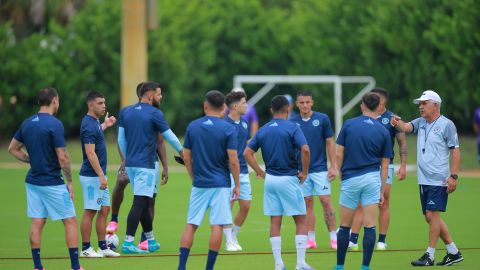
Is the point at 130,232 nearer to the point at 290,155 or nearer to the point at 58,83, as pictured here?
the point at 290,155

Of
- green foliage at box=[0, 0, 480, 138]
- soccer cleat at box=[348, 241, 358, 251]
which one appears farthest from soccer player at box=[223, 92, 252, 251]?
green foliage at box=[0, 0, 480, 138]

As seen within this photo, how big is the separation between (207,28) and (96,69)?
6.41 meters

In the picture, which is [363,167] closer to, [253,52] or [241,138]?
[241,138]

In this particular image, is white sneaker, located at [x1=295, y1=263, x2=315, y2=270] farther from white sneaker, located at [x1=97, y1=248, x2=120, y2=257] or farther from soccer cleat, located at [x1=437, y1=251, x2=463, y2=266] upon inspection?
white sneaker, located at [x1=97, y1=248, x2=120, y2=257]

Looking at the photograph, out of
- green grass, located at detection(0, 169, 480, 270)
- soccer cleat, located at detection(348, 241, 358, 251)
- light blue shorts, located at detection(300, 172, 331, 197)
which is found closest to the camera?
green grass, located at detection(0, 169, 480, 270)

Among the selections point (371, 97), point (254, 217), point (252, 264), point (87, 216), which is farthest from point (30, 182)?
point (254, 217)

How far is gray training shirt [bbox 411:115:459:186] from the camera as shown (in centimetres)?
1366

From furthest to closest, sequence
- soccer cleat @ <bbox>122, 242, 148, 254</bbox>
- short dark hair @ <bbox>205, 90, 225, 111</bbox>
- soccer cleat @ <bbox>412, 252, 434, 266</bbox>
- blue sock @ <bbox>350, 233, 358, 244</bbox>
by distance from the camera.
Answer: blue sock @ <bbox>350, 233, 358, 244</bbox>, soccer cleat @ <bbox>122, 242, 148, 254</bbox>, soccer cleat @ <bbox>412, 252, 434, 266</bbox>, short dark hair @ <bbox>205, 90, 225, 111</bbox>

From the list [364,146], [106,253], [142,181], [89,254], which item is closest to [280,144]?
[364,146]

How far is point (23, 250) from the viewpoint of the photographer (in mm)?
14984

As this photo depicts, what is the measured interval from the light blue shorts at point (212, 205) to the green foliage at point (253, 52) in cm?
2636

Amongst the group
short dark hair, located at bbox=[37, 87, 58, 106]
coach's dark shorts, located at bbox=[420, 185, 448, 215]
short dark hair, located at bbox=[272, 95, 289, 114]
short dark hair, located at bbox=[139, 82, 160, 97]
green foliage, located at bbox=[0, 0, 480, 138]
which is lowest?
coach's dark shorts, located at bbox=[420, 185, 448, 215]

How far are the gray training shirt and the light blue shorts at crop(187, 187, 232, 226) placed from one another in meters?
2.95

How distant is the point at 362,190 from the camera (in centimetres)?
1277
